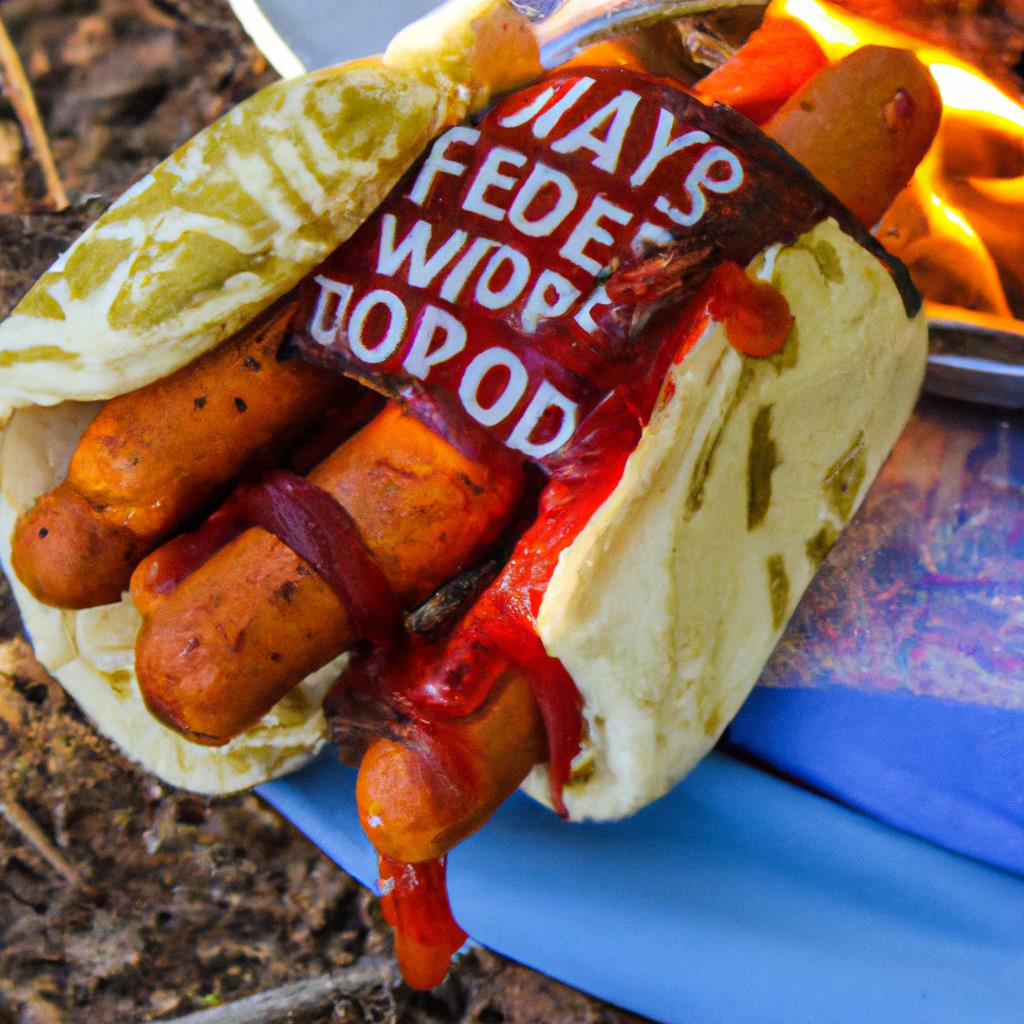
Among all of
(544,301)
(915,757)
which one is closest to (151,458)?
(544,301)

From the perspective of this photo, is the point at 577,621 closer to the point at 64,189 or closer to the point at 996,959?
the point at 996,959

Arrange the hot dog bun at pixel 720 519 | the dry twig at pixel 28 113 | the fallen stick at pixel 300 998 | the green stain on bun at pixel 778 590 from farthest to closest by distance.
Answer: the dry twig at pixel 28 113, the fallen stick at pixel 300 998, the green stain on bun at pixel 778 590, the hot dog bun at pixel 720 519

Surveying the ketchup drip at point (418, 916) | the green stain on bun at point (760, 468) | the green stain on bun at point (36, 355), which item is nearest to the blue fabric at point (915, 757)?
the green stain on bun at point (760, 468)

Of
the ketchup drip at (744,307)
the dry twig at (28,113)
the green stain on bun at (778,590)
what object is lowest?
the green stain on bun at (778,590)

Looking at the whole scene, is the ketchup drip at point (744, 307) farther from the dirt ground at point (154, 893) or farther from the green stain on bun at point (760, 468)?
the dirt ground at point (154, 893)

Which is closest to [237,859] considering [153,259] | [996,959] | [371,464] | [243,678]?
[243,678]

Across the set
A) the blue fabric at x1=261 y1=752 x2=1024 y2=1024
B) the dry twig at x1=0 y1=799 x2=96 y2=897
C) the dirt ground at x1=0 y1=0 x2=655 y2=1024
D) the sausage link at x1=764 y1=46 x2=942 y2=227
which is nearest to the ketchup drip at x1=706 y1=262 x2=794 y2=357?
the sausage link at x1=764 y1=46 x2=942 y2=227
